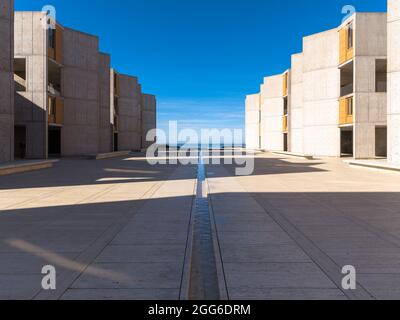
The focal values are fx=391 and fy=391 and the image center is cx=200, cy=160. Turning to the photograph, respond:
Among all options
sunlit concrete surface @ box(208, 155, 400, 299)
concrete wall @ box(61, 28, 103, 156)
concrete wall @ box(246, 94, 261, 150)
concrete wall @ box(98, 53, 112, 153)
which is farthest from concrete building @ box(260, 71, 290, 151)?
sunlit concrete surface @ box(208, 155, 400, 299)

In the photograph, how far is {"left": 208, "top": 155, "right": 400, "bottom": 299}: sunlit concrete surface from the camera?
4.44 meters

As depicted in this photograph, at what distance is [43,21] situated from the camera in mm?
31406

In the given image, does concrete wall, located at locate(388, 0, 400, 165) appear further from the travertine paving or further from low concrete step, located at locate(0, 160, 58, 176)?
low concrete step, located at locate(0, 160, 58, 176)

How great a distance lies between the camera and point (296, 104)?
4834 cm

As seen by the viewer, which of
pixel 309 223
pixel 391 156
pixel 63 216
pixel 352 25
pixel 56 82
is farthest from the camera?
pixel 56 82

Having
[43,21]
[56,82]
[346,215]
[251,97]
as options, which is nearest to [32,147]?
[43,21]

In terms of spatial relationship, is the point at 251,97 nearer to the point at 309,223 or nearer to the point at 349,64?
the point at 349,64

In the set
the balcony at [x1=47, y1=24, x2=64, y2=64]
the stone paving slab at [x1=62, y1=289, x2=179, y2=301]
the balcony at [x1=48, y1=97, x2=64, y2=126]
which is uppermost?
the balcony at [x1=47, y1=24, x2=64, y2=64]

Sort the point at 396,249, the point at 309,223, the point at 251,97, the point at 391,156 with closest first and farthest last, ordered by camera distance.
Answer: the point at 396,249, the point at 309,223, the point at 391,156, the point at 251,97

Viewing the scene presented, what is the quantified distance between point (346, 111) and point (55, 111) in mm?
25579

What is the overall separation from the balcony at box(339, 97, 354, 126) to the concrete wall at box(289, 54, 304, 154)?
11530mm

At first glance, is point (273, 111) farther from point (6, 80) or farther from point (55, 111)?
point (6, 80)
